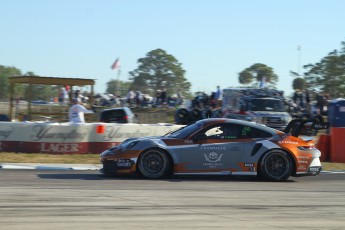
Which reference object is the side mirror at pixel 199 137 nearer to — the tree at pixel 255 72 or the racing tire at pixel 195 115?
the racing tire at pixel 195 115

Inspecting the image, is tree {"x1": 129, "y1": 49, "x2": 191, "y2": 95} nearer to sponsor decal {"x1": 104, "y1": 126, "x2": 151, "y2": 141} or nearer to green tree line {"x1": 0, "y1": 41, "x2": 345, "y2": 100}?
green tree line {"x1": 0, "y1": 41, "x2": 345, "y2": 100}

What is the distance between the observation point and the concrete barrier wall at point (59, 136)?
15.5 meters

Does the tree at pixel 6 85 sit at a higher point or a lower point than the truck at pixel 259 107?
higher

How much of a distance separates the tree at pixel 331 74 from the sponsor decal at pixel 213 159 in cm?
3771

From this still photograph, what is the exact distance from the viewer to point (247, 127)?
37.8 feet

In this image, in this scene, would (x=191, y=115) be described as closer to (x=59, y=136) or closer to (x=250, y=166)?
(x=59, y=136)

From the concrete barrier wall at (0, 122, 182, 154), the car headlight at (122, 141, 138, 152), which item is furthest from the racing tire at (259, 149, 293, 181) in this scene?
the concrete barrier wall at (0, 122, 182, 154)

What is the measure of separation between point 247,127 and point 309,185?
5.45 feet

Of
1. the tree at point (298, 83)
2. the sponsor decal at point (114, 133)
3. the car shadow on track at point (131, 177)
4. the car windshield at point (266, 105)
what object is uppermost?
the tree at point (298, 83)

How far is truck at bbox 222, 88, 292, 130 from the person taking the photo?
22.8 m

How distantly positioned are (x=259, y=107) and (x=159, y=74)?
57669 mm

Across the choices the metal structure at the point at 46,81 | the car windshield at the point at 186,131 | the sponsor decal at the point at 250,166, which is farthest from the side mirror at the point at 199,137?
the metal structure at the point at 46,81

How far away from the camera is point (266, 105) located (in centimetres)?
2339

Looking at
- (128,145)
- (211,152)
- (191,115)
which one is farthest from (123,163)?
(191,115)
